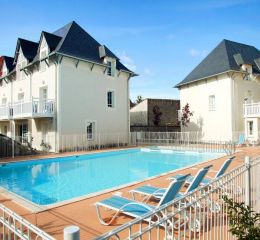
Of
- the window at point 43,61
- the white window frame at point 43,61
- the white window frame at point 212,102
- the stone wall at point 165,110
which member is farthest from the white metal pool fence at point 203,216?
the stone wall at point 165,110

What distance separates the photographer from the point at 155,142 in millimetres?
25766

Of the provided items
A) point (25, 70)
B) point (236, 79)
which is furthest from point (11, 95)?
point (236, 79)

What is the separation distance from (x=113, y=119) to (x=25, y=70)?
9883 millimetres

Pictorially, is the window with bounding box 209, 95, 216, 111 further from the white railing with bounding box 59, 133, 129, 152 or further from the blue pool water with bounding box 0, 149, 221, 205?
the white railing with bounding box 59, 133, 129, 152

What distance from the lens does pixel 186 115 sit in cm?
2848

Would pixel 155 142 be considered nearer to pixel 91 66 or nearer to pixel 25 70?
pixel 91 66

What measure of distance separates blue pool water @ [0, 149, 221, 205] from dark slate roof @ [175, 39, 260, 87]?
445 inches

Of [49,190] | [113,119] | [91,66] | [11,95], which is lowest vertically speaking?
[49,190]

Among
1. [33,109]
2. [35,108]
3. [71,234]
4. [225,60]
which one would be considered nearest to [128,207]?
[71,234]

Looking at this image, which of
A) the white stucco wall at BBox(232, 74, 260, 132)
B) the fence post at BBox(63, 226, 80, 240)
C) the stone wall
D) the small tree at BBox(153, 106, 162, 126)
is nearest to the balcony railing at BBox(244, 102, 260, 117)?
the white stucco wall at BBox(232, 74, 260, 132)

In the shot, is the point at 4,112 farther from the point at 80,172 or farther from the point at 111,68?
the point at 80,172

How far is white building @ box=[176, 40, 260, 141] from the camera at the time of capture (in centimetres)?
2461

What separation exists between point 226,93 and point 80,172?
59.5 feet

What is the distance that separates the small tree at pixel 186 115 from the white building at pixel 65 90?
695 centimetres
